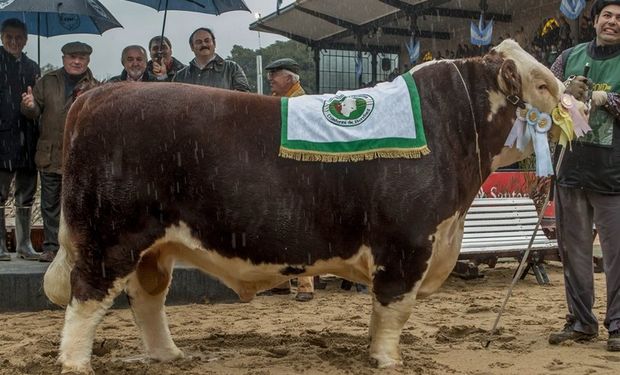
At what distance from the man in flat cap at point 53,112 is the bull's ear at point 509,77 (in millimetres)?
4181

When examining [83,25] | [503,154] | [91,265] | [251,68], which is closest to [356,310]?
[503,154]

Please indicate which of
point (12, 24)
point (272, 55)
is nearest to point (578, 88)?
point (12, 24)

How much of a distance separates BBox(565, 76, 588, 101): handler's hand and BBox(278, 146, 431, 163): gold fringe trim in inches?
42.9

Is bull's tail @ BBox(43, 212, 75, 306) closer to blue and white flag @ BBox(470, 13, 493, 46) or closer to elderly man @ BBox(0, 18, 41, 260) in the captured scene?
elderly man @ BBox(0, 18, 41, 260)

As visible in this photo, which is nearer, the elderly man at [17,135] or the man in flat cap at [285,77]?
the elderly man at [17,135]

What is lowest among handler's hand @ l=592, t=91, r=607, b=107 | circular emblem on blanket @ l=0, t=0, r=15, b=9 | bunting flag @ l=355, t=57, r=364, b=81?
handler's hand @ l=592, t=91, r=607, b=107

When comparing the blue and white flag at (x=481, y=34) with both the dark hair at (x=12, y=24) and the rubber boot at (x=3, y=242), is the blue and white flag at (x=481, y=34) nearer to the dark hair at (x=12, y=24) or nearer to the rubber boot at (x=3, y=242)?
the dark hair at (x=12, y=24)

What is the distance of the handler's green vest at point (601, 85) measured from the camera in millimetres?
5141

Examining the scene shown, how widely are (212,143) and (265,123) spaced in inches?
12.4

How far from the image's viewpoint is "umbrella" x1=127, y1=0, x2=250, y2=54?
8.12m

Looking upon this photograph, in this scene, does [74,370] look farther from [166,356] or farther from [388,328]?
[388,328]

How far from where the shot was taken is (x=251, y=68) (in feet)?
102

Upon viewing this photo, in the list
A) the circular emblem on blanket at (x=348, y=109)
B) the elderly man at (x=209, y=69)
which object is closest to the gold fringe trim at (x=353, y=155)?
the circular emblem on blanket at (x=348, y=109)

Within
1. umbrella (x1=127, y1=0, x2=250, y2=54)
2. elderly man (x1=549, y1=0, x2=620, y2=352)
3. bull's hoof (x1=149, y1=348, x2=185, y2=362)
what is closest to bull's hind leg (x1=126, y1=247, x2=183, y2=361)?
bull's hoof (x1=149, y1=348, x2=185, y2=362)
